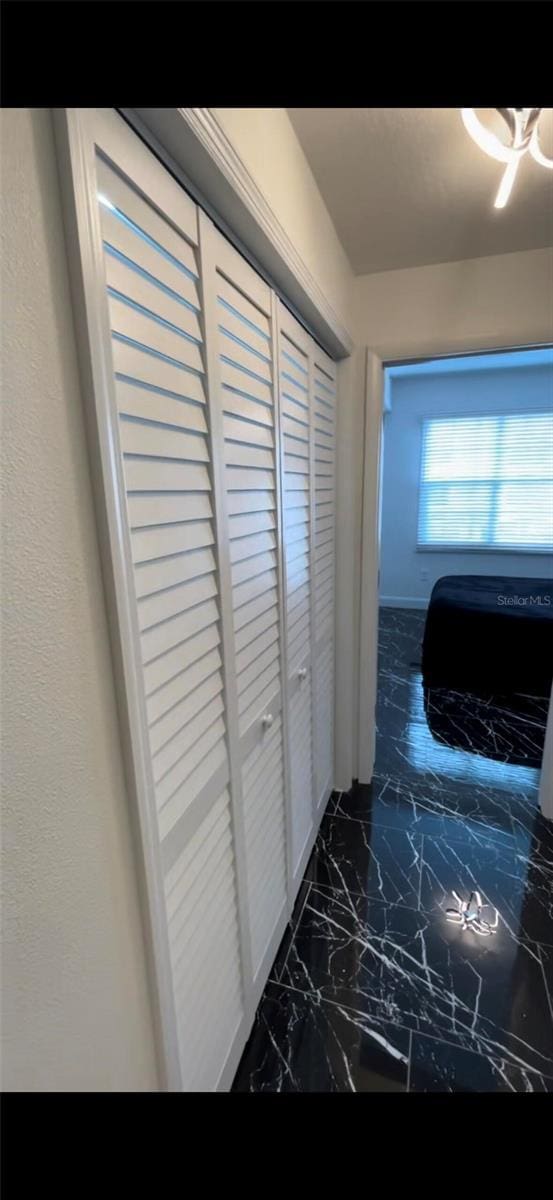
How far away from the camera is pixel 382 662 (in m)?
4.06

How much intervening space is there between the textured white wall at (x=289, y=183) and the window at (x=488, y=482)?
3994 mm

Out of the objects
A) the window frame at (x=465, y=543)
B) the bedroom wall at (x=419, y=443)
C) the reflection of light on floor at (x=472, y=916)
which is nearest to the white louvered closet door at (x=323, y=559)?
the reflection of light on floor at (x=472, y=916)

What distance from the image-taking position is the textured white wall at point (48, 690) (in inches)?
17.5

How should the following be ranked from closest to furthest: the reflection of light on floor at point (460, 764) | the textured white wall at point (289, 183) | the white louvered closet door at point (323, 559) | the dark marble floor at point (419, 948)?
the textured white wall at point (289, 183), the dark marble floor at point (419, 948), the white louvered closet door at point (323, 559), the reflection of light on floor at point (460, 764)

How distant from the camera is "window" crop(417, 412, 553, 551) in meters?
Answer: 4.96

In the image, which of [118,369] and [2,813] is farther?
[118,369]

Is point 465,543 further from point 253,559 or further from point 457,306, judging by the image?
point 253,559

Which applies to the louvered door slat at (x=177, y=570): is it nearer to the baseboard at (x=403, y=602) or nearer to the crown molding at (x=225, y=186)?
the crown molding at (x=225, y=186)

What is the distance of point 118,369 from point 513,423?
5431 mm

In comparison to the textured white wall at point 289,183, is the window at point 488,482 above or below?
below

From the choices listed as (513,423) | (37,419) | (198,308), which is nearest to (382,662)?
(513,423)
